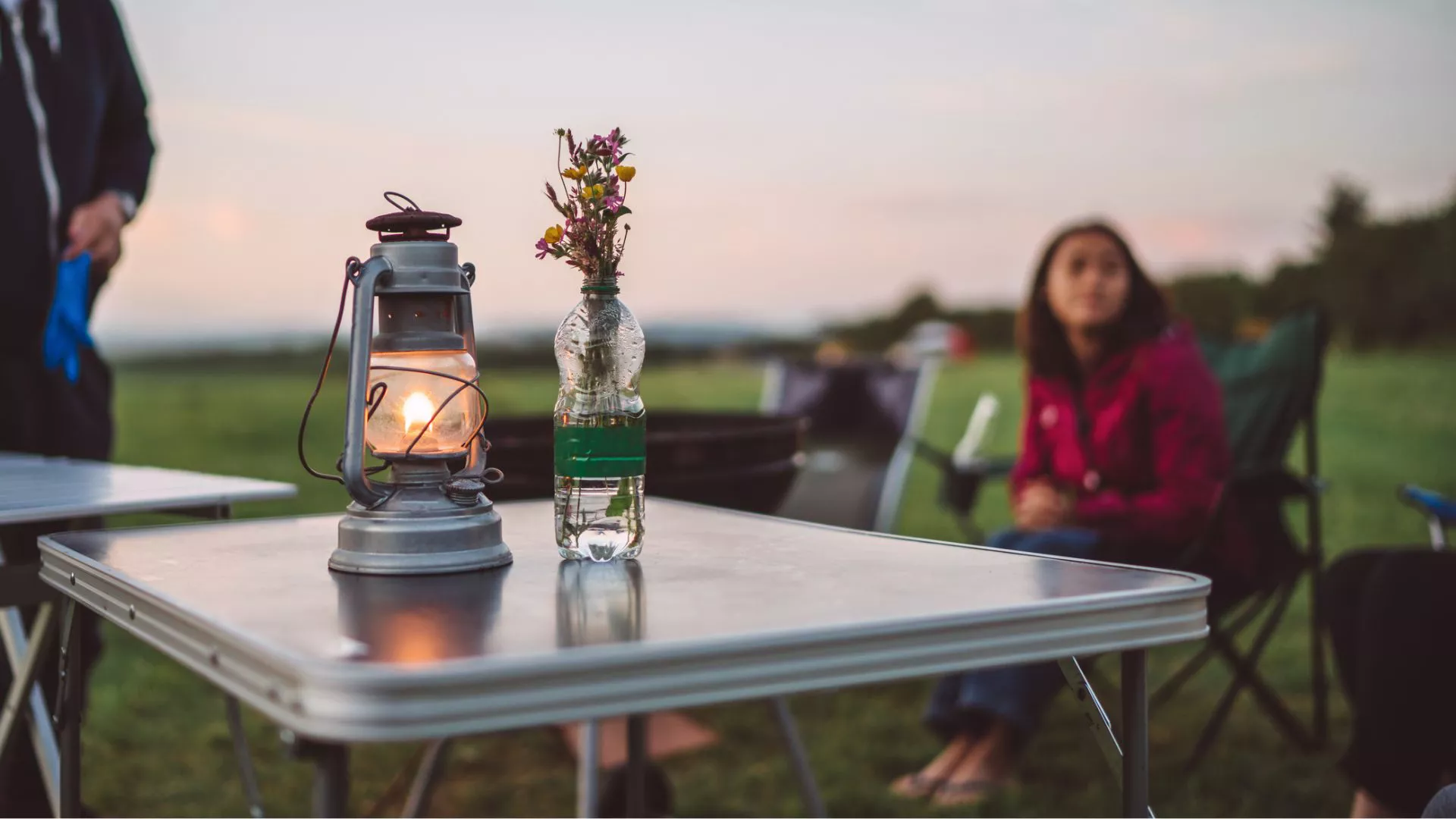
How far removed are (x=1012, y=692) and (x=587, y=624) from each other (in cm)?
221

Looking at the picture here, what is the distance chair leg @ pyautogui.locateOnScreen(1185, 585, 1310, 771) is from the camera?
300 cm

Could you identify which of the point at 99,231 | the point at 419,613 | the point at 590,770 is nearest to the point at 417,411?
the point at 419,613

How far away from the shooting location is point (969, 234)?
846cm

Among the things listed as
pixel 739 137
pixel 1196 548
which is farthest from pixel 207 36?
pixel 1196 548

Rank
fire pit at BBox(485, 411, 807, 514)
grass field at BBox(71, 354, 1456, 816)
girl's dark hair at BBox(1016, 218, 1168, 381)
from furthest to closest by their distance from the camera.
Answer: girl's dark hair at BBox(1016, 218, 1168, 381) < grass field at BBox(71, 354, 1456, 816) < fire pit at BBox(485, 411, 807, 514)

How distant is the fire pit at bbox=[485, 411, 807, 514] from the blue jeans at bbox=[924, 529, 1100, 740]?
0.66 meters

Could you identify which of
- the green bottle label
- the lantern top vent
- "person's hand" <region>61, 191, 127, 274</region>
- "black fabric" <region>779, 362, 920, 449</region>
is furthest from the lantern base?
"black fabric" <region>779, 362, 920, 449</region>

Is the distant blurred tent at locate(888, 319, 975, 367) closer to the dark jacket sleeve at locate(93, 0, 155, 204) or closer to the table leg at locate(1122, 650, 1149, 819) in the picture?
the dark jacket sleeve at locate(93, 0, 155, 204)

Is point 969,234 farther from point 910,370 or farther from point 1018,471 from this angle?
point 1018,471

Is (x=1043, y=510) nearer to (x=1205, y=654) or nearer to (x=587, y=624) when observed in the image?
(x=1205, y=654)

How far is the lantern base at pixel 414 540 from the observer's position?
117 cm

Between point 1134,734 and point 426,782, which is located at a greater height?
point 1134,734

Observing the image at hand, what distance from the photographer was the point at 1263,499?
3.17 metres

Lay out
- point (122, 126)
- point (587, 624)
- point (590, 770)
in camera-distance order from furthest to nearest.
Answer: point (122, 126) → point (590, 770) → point (587, 624)
